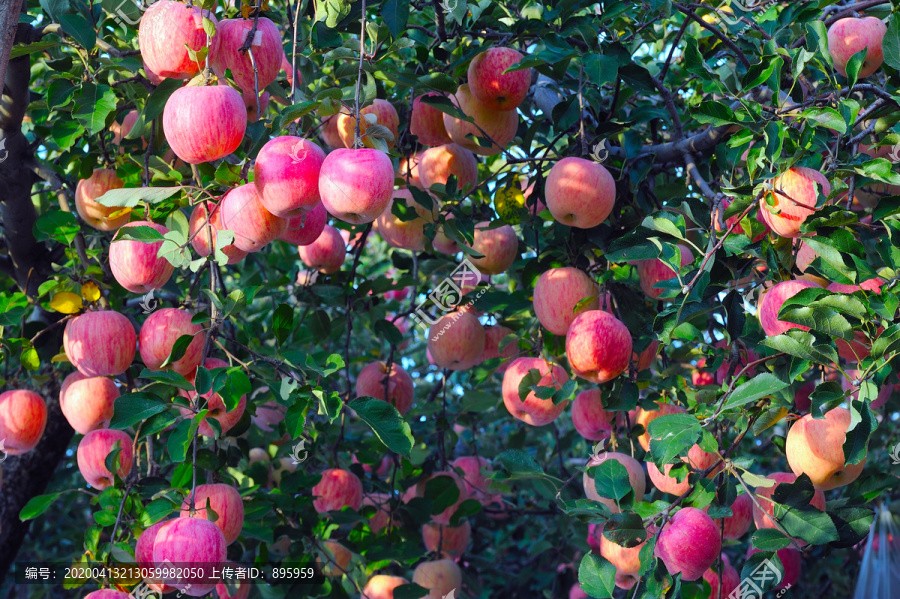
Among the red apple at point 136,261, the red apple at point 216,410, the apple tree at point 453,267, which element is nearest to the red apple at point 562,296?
the apple tree at point 453,267

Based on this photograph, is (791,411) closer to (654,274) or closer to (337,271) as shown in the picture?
Result: (654,274)

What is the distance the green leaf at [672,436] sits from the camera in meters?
1.28

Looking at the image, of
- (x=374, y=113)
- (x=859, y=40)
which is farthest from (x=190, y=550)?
(x=859, y=40)

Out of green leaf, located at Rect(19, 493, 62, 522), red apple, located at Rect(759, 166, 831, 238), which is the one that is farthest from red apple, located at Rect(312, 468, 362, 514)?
red apple, located at Rect(759, 166, 831, 238)

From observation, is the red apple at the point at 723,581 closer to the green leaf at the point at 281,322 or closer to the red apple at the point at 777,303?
the red apple at the point at 777,303

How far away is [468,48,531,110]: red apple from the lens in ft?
6.13

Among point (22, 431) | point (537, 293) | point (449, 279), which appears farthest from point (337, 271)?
point (22, 431)

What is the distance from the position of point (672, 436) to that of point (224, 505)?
102 cm

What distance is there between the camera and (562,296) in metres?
1.96

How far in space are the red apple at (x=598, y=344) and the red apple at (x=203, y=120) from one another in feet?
3.02

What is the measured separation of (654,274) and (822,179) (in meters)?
0.58

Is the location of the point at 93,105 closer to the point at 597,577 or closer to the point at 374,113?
the point at 374,113

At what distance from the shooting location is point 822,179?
57.0 inches

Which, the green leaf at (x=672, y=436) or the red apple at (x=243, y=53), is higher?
the red apple at (x=243, y=53)
